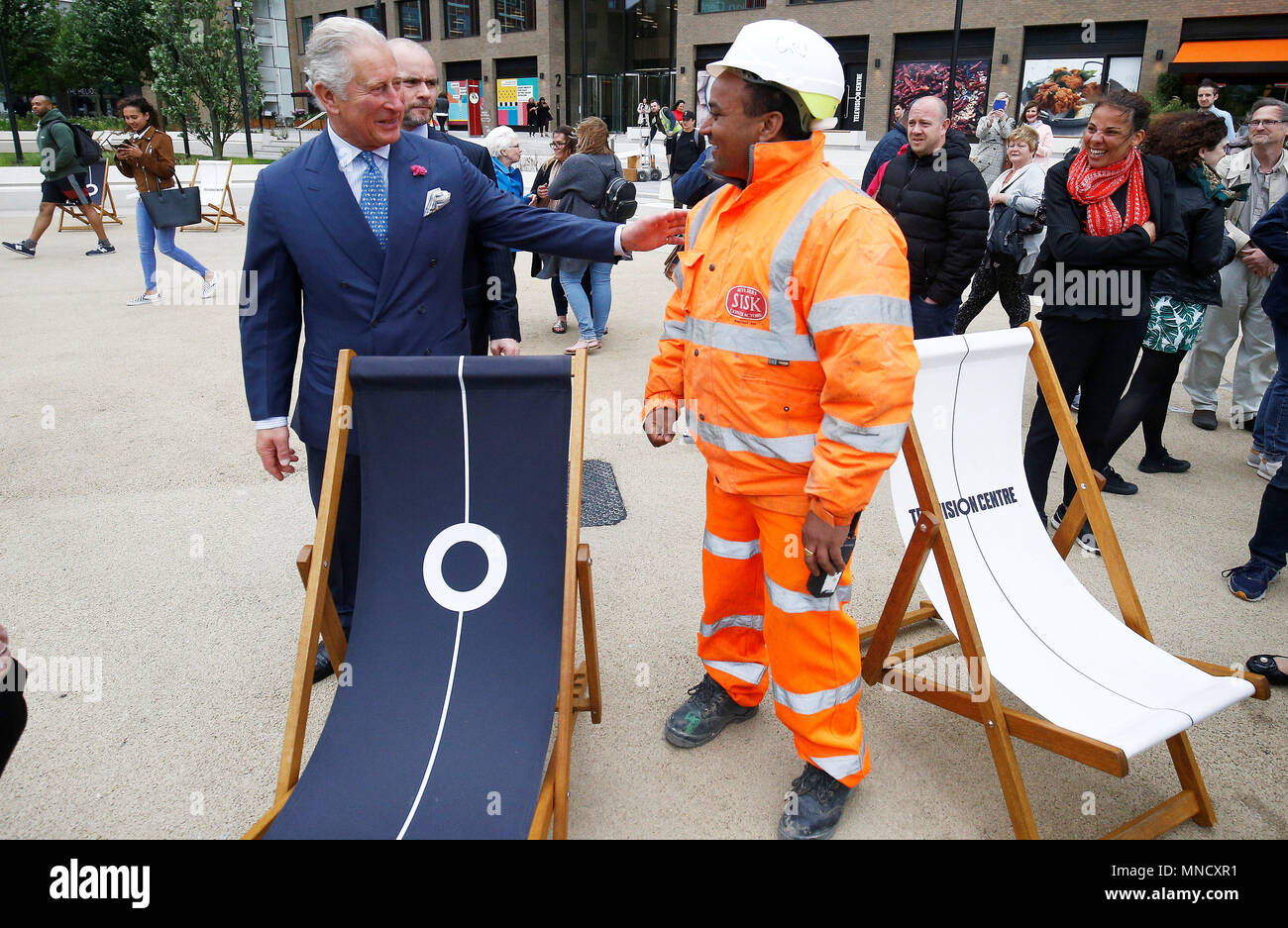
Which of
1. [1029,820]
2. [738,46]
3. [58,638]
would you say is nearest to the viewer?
[738,46]

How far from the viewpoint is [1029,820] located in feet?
7.43

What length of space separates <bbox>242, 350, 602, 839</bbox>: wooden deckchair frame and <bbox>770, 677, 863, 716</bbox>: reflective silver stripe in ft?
2.00

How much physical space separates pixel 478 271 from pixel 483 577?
4.42ft

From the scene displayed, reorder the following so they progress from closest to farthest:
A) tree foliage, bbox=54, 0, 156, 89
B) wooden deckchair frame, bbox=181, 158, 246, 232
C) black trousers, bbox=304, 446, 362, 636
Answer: black trousers, bbox=304, 446, 362, 636 < wooden deckchair frame, bbox=181, 158, 246, 232 < tree foliage, bbox=54, 0, 156, 89

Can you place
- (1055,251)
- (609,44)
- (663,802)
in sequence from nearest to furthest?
(663,802), (1055,251), (609,44)

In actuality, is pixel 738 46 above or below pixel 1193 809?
above

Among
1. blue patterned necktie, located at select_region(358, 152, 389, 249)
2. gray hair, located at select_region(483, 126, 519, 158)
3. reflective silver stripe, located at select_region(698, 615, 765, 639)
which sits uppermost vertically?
gray hair, located at select_region(483, 126, 519, 158)

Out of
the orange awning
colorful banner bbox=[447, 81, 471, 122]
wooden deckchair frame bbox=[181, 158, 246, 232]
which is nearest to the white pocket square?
wooden deckchair frame bbox=[181, 158, 246, 232]

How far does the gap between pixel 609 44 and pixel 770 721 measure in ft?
162

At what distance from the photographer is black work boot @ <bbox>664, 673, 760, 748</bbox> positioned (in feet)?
9.00

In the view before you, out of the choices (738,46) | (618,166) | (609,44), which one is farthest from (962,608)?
(609,44)

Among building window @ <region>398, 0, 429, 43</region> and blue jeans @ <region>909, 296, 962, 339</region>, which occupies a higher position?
building window @ <region>398, 0, 429, 43</region>

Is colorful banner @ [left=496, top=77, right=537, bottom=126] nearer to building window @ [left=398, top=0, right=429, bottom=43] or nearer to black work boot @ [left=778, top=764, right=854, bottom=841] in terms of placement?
building window @ [left=398, top=0, right=429, bottom=43]
